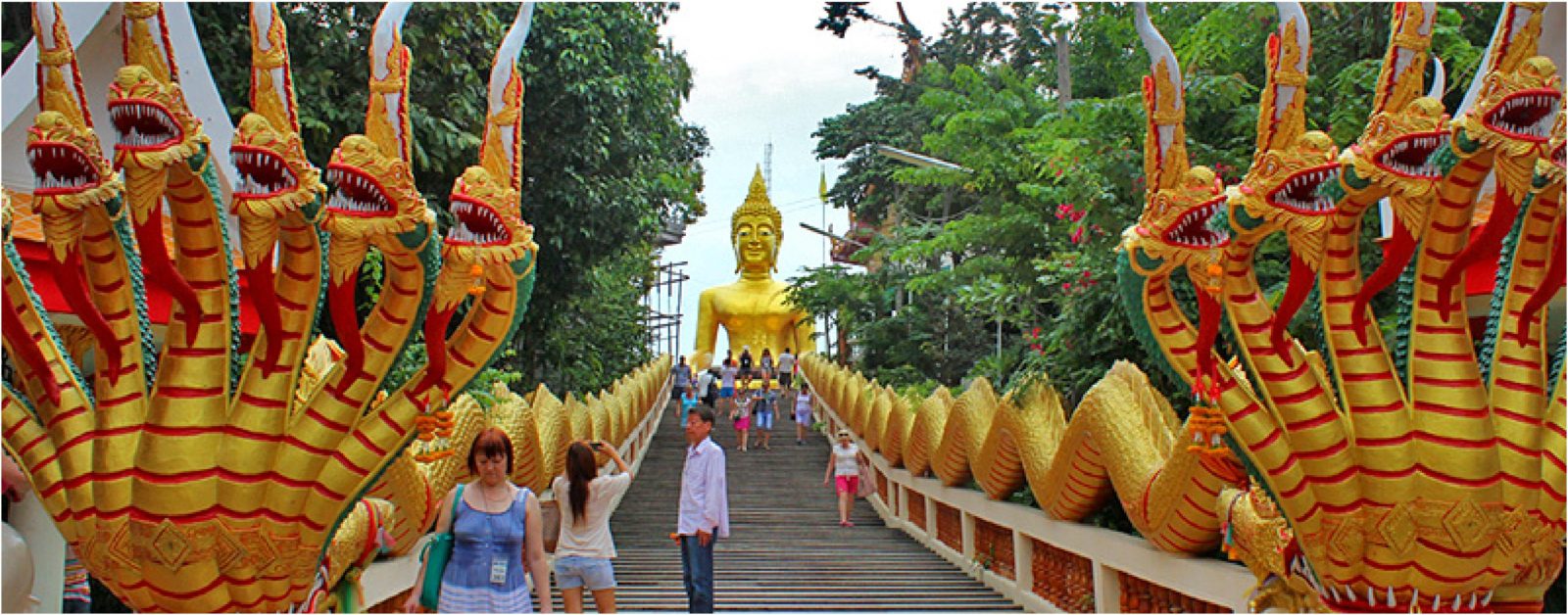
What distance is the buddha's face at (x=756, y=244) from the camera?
30.0 meters

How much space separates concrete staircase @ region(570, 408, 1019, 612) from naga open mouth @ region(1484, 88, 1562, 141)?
17.1 feet

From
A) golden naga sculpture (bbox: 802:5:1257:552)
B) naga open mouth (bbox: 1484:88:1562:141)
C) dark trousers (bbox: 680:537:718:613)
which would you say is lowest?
dark trousers (bbox: 680:537:718:613)

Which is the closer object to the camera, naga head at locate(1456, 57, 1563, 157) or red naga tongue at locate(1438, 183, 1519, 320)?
naga head at locate(1456, 57, 1563, 157)

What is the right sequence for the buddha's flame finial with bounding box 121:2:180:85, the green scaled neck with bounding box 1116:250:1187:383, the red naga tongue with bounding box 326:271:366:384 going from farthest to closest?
the green scaled neck with bounding box 1116:250:1187:383
the red naga tongue with bounding box 326:271:366:384
the buddha's flame finial with bounding box 121:2:180:85

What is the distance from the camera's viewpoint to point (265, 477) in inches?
185

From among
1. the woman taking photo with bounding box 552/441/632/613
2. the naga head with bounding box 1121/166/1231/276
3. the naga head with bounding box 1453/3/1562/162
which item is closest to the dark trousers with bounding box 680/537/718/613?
the woman taking photo with bounding box 552/441/632/613

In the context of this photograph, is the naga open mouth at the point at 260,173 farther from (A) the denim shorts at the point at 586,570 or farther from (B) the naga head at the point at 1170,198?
(B) the naga head at the point at 1170,198

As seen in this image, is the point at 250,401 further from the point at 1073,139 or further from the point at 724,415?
the point at 724,415

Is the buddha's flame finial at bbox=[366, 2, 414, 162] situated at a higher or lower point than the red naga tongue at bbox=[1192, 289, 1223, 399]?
higher

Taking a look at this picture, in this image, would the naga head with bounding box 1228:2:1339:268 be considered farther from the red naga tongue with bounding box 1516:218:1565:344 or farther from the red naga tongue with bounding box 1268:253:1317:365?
the red naga tongue with bounding box 1516:218:1565:344

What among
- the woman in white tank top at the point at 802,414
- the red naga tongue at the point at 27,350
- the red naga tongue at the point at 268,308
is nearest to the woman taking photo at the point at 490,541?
the red naga tongue at the point at 268,308

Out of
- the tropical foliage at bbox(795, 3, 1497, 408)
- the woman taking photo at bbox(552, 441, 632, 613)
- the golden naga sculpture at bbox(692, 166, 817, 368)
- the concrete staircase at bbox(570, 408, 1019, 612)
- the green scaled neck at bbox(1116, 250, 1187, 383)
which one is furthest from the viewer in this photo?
the golden naga sculpture at bbox(692, 166, 817, 368)

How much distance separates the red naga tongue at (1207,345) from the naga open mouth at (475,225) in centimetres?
271

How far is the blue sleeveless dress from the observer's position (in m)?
4.70
